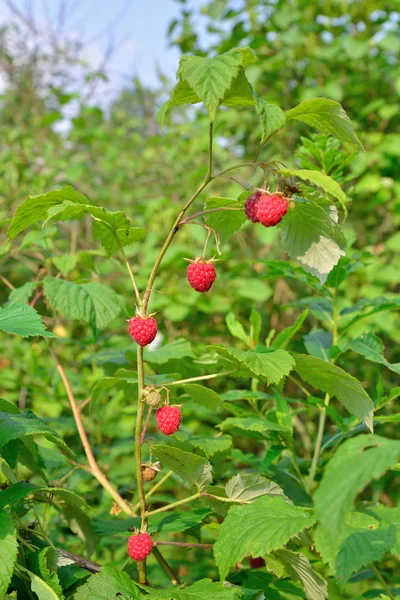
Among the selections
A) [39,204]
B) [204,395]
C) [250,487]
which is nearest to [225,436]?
[204,395]

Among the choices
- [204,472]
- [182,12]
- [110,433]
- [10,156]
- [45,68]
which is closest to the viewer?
[204,472]

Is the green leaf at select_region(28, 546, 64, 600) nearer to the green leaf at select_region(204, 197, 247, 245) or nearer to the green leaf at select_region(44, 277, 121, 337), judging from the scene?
the green leaf at select_region(44, 277, 121, 337)

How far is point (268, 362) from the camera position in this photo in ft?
3.17

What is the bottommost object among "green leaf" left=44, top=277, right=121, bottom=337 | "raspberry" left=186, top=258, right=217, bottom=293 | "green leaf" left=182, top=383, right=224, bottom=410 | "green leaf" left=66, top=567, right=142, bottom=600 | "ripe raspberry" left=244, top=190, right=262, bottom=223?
"green leaf" left=66, top=567, right=142, bottom=600

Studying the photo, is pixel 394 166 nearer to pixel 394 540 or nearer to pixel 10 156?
pixel 10 156

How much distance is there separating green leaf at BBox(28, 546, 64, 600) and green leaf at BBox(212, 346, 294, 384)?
1.40ft

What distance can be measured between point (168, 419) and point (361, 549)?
0.37 metres

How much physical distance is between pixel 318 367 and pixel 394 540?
29 cm

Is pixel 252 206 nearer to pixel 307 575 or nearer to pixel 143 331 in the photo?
pixel 143 331

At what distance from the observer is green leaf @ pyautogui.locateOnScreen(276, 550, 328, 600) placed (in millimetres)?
→ 971

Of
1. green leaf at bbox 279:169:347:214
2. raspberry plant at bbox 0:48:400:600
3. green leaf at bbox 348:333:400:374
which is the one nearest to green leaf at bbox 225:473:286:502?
raspberry plant at bbox 0:48:400:600

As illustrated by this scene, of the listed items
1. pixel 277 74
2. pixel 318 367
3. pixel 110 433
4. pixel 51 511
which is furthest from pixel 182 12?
pixel 318 367

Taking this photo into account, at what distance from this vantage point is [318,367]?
1002mm

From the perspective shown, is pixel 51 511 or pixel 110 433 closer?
pixel 51 511
